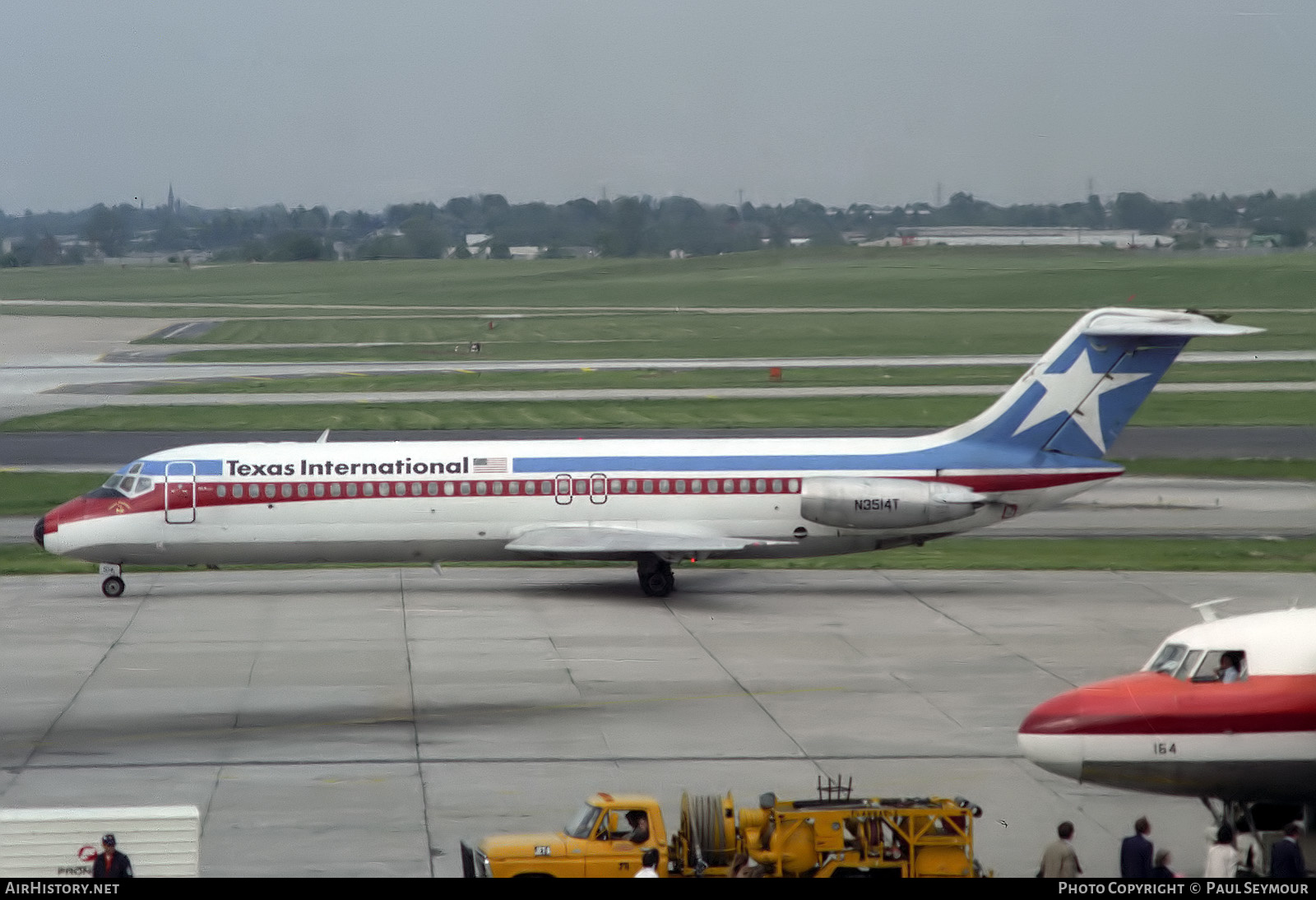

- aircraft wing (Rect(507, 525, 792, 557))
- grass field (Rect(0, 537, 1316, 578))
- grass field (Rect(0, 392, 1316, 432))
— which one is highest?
aircraft wing (Rect(507, 525, 792, 557))

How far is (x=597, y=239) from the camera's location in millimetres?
168625

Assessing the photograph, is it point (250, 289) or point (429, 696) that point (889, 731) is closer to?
point (429, 696)

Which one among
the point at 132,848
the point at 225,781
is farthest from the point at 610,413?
the point at 132,848

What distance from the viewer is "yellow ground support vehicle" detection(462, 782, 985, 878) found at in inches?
596

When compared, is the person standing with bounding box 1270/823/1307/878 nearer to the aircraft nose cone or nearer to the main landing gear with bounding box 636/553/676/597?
the aircraft nose cone

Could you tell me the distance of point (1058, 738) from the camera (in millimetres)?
16750

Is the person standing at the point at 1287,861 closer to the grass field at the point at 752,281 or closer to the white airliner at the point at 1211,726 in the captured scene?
the white airliner at the point at 1211,726

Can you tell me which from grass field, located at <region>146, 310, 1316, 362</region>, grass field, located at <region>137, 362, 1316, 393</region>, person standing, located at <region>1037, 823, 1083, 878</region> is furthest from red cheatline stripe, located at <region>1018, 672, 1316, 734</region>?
grass field, located at <region>146, 310, 1316, 362</region>

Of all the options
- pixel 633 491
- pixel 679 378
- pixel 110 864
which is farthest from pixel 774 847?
pixel 679 378

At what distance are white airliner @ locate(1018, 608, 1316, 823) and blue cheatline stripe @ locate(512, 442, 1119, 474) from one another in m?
15.6

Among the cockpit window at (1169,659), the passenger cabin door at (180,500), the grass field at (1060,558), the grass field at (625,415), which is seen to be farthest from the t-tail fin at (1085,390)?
the grass field at (625,415)

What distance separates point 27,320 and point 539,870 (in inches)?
5067

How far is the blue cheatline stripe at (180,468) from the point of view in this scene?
108 feet

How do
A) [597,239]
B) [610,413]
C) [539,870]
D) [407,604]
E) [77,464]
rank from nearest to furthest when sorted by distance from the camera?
[539,870]
[407,604]
[77,464]
[610,413]
[597,239]
